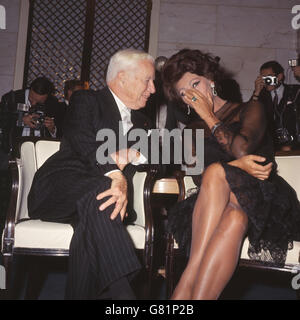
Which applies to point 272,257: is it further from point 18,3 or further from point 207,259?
point 18,3

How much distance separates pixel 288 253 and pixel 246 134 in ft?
1.95

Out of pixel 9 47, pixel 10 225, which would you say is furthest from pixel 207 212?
pixel 9 47

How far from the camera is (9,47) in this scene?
17.2 feet

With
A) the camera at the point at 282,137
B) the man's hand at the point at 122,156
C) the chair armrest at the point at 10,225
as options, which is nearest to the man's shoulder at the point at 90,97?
the man's hand at the point at 122,156

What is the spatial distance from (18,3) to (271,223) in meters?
4.98

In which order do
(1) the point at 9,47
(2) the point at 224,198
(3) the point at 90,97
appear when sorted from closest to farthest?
(2) the point at 224,198 → (3) the point at 90,97 → (1) the point at 9,47

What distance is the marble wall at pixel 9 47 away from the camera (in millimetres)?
5238

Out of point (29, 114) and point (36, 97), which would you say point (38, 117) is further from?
point (36, 97)

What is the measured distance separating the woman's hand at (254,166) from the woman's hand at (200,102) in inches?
11.0

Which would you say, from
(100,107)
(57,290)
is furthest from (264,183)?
(57,290)

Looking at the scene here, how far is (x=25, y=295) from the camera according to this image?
6.73 feet

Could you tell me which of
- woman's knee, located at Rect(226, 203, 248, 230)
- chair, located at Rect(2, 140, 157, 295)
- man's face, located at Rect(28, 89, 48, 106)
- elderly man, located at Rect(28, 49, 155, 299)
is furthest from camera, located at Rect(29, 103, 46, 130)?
woman's knee, located at Rect(226, 203, 248, 230)

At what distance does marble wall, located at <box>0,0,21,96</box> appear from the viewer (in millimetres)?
5238

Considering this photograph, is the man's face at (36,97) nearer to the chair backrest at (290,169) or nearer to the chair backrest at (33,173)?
the chair backrest at (33,173)
